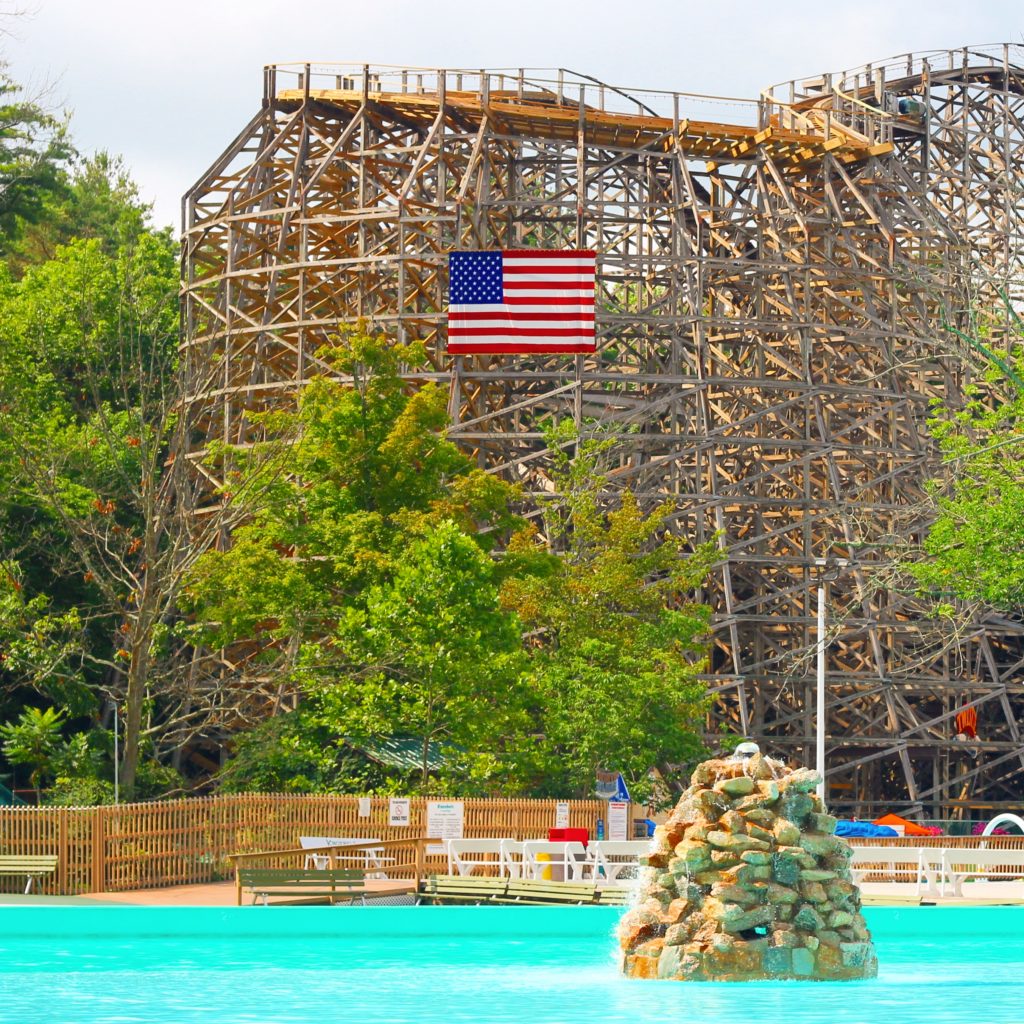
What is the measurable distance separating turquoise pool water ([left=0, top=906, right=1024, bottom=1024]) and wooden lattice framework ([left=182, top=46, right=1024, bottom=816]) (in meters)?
18.8

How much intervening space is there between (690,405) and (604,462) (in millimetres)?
5039

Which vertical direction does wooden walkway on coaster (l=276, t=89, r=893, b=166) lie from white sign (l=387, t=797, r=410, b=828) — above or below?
above

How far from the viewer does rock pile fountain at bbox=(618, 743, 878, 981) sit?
647 inches

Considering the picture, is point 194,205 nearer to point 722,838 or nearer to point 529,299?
point 529,299

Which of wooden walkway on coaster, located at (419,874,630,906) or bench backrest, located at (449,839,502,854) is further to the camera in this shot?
bench backrest, located at (449,839,502,854)

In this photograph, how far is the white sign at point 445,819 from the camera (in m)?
30.2

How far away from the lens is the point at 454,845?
96.7 feet

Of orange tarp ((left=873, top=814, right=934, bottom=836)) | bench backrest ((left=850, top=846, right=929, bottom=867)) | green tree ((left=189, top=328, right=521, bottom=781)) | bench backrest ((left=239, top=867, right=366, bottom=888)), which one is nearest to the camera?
bench backrest ((left=239, top=867, right=366, bottom=888))

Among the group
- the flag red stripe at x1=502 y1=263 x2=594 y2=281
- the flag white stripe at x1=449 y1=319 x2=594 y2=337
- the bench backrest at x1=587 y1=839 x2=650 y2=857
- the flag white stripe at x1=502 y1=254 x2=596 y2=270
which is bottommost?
the bench backrest at x1=587 y1=839 x2=650 y2=857

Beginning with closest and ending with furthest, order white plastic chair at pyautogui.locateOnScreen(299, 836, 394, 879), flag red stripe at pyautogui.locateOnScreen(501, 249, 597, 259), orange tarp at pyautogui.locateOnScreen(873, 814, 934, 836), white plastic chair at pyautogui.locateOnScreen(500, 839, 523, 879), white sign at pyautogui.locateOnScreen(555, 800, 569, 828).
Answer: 1. white plastic chair at pyautogui.locateOnScreen(500, 839, 523, 879)
2. white plastic chair at pyautogui.locateOnScreen(299, 836, 394, 879)
3. white sign at pyautogui.locateOnScreen(555, 800, 569, 828)
4. orange tarp at pyautogui.locateOnScreen(873, 814, 934, 836)
5. flag red stripe at pyautogui.locateOnScreen(501, 249, 597, 259)

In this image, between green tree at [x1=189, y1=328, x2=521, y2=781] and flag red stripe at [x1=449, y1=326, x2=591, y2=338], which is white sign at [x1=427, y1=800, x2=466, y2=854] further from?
flag red stripe at [x1=449, y1=326, x2=591, y2=338]

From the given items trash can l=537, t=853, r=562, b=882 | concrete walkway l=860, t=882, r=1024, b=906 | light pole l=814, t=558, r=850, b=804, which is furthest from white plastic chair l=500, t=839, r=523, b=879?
concrete walkway l=860, t=882, r=1024, b=906

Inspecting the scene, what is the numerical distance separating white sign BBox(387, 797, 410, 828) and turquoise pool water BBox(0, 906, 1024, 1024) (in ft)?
21.4

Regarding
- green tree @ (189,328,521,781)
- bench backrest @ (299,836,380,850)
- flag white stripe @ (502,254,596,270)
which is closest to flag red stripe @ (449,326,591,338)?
flag white stripe @ (502,254,596,270)
